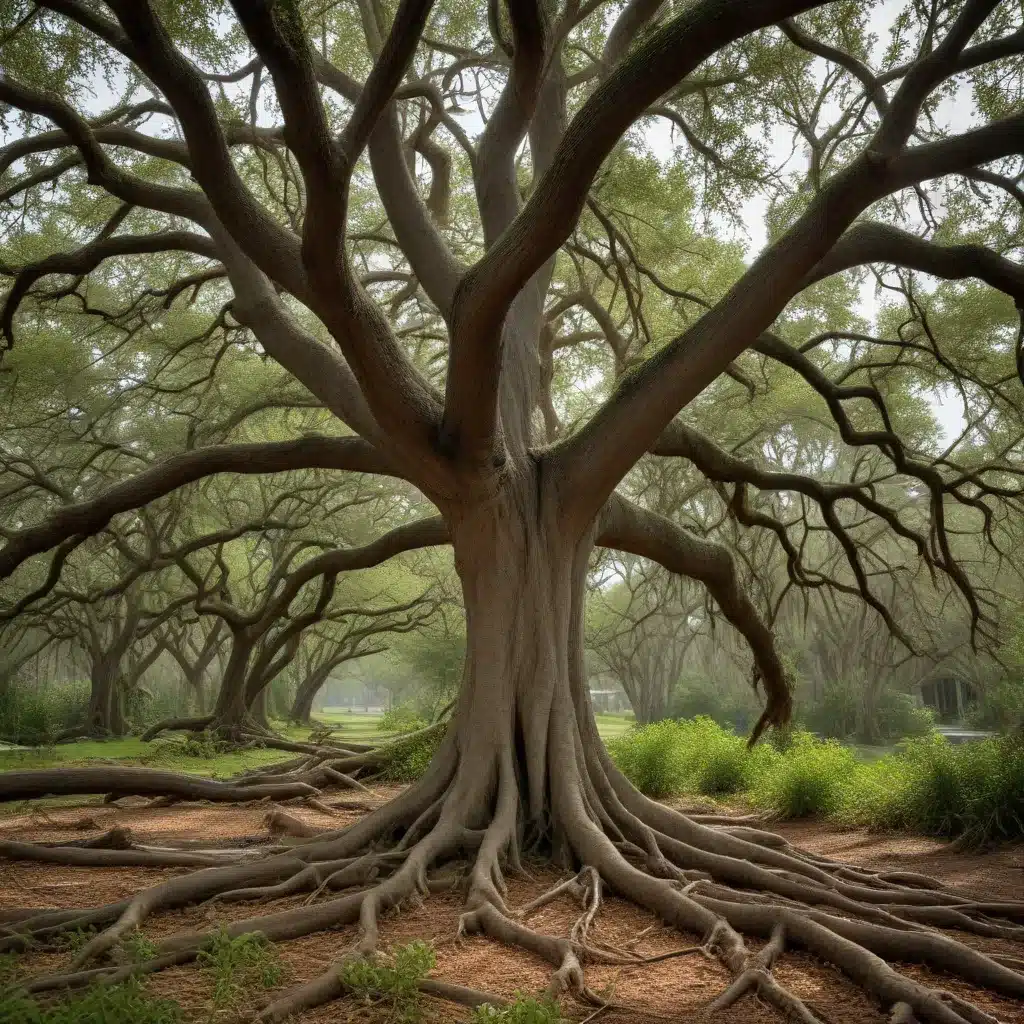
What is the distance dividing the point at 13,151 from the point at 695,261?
8113 millimetres

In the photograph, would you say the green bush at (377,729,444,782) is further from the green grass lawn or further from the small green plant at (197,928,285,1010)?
the small green plant at (197,928,285,1010)

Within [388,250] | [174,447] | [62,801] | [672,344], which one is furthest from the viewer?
[174,447]

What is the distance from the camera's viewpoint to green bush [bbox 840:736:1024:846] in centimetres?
762

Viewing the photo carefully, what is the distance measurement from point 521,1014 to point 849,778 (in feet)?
26.0

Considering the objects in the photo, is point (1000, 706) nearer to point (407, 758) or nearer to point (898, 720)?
point (898, 720)

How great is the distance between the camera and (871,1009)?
140 inches

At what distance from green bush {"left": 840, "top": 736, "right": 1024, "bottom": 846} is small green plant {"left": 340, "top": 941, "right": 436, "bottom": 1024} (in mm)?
5947

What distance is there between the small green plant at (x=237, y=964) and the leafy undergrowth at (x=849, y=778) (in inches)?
250

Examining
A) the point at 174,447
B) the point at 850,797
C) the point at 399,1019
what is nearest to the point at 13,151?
the point at 399,1019

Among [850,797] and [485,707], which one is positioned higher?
[485,707]

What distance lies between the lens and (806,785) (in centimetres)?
935

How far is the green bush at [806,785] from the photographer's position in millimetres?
9375

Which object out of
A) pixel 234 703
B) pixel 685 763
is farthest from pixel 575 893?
pixel 234 703

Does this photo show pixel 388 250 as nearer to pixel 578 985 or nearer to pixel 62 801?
pixel 62 801
